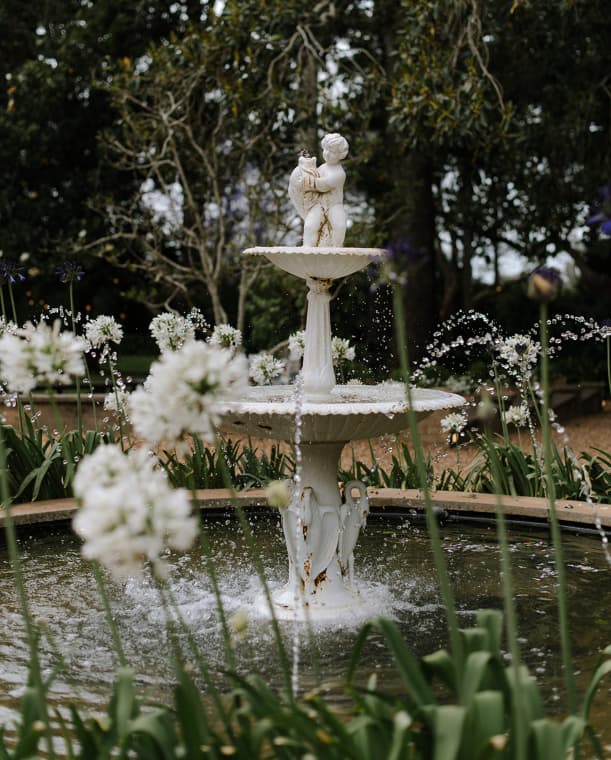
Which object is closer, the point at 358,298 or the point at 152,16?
the point at 358,298

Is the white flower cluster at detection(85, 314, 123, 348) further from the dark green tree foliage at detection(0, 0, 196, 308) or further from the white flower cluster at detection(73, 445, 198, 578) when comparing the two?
the dark green tree foliage at detection(0, 0, 196, 308)

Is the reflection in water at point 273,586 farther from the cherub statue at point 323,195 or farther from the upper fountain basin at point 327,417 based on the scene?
the cherub statue at point 323,195

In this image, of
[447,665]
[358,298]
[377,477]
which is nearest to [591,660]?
[447,665]

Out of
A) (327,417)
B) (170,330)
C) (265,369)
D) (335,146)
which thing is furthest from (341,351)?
(327,417)

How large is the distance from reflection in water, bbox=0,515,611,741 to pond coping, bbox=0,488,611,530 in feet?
0.41

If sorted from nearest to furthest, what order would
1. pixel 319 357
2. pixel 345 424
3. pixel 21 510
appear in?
1. pixel 345 424
2. pixel 319 357
3. pixel 21 510

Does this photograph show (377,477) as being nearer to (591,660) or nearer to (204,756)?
(591,660)

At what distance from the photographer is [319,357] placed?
5082 mm

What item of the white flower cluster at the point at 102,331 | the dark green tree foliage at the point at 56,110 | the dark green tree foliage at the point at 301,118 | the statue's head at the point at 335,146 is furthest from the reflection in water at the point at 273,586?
the dark green tree foliage at the point at 56,110

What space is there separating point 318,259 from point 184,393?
2787mm

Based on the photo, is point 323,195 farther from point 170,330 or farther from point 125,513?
point 125,513

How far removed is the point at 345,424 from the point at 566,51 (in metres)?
11.3

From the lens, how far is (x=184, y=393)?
2.20 m

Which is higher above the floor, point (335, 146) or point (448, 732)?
point (335, 146)
